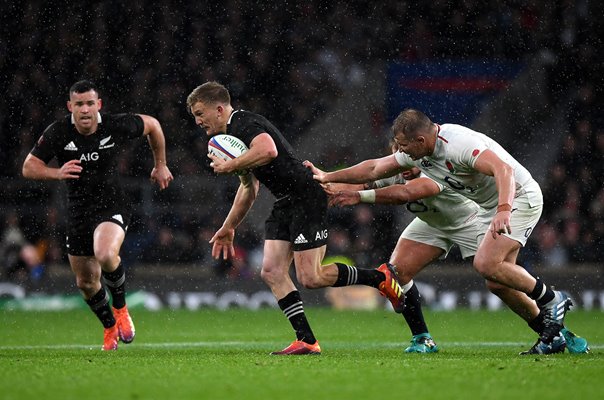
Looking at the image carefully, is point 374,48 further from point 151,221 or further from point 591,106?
point 151,221

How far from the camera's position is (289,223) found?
8766 mm

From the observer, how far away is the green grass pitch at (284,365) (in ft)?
19.7

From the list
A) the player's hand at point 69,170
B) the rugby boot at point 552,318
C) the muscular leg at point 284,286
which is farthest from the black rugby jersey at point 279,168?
the rugby boot at point 552,318

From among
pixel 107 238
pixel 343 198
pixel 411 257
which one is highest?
pixel 343 198

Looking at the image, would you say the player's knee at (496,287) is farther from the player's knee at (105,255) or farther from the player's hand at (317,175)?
the player's knee at (105,255)

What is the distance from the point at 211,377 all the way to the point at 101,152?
12.2 ft

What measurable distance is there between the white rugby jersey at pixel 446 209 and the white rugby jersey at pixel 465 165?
32cm

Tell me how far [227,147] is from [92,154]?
1918 millimetres

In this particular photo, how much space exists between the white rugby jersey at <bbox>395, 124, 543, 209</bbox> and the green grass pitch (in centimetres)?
132

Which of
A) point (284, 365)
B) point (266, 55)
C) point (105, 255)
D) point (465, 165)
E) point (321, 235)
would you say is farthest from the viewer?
point (266, 55)

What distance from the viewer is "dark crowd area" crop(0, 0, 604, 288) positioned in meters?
20.4

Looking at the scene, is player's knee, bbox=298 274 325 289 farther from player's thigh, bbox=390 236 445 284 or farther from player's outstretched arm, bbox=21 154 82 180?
player's outstretched arm, bbox=21 154 82 180

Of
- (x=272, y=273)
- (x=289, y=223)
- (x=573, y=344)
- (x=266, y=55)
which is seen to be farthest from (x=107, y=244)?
(x=266, y=55)

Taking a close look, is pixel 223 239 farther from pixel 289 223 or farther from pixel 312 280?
pixel 312 280
